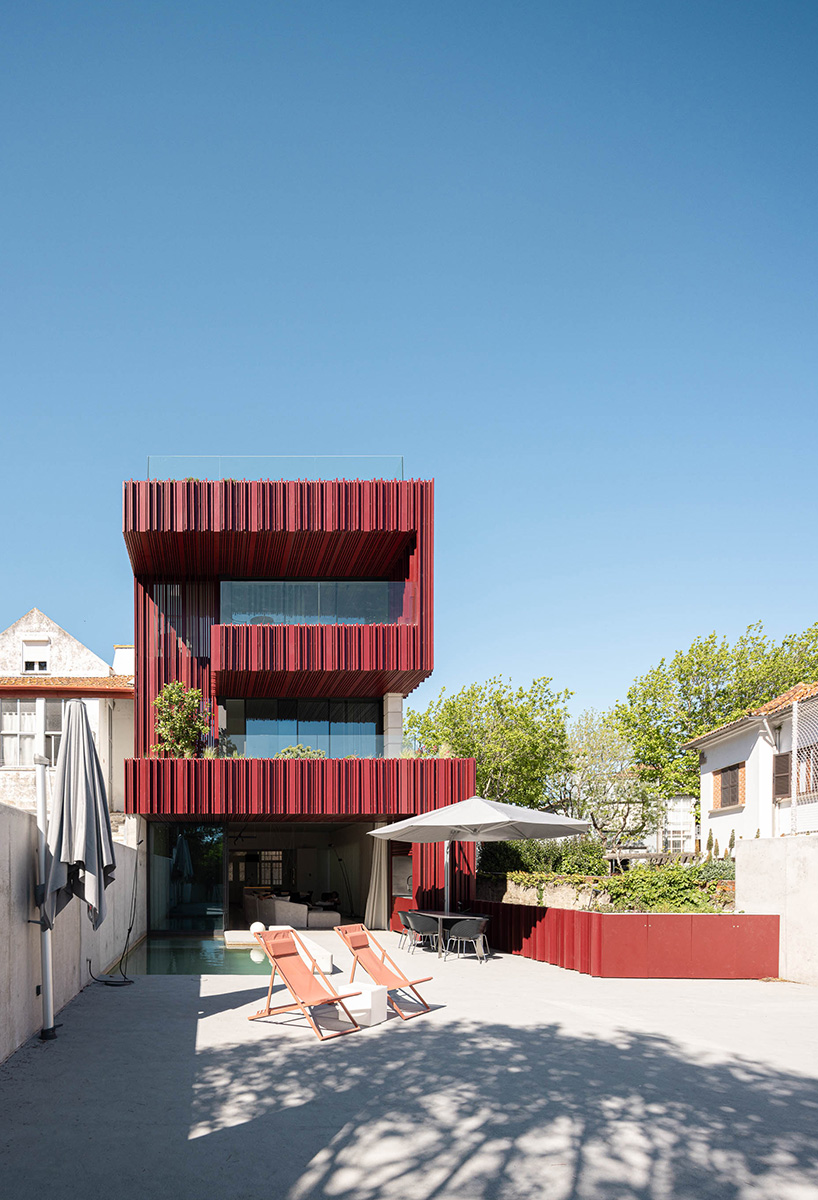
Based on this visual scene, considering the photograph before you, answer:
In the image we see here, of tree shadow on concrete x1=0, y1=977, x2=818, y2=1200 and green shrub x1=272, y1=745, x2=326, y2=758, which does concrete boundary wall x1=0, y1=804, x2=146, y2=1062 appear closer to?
tree shadow on concrete x1=0, y1=977, x2=818, y2=1200

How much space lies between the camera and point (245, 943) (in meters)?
19.4

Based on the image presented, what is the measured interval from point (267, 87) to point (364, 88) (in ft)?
5.14

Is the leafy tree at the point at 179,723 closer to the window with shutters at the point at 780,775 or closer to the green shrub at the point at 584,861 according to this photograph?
the green shrub at the point at 584,861

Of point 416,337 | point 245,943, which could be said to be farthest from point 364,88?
point 245,943

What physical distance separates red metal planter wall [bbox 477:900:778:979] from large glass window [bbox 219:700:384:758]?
33.7ft

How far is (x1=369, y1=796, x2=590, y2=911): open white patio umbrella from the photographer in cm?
1481

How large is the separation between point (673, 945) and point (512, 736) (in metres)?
30.0

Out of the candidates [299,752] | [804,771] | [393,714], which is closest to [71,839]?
[804,771]

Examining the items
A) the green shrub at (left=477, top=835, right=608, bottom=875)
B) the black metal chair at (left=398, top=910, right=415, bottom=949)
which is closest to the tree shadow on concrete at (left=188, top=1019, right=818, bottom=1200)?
the black metal chair at (left=398, top=910, right=415, bottom=949)

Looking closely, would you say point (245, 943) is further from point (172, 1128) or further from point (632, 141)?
point (632, 141)

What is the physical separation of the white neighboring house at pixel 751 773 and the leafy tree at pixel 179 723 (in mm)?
13704

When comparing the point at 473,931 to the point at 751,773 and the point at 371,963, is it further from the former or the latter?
the point at 751,773

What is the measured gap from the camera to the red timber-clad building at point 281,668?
21703 mm

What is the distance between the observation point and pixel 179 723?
23375mm
